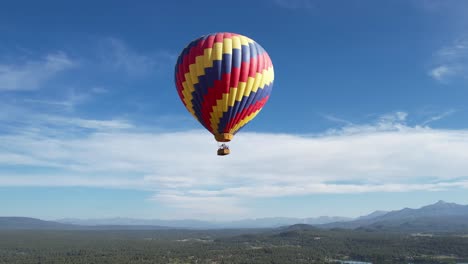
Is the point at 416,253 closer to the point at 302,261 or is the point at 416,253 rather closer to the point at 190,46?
the point at 302,261

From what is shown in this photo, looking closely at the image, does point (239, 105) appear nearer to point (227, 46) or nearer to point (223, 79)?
point (223, 79)

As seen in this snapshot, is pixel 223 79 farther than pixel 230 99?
No

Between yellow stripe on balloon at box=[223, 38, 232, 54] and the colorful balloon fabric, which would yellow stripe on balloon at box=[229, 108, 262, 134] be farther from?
yellow stripe on balloon at box=[223, 38, 232, 54]

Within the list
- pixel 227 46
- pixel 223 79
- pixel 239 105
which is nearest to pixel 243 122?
pixel 239 105

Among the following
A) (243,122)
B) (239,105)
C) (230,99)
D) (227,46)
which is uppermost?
(227,46)

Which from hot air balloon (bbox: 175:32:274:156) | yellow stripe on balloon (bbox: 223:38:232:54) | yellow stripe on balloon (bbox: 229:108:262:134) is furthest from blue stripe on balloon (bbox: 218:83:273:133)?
yellow stripe on balloon (bbox: 223:38:232:54)

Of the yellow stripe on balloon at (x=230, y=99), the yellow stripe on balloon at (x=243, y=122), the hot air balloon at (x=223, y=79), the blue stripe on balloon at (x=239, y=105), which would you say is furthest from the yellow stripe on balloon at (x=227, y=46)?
the yellow stripe on balloon at (x=243, y=122)

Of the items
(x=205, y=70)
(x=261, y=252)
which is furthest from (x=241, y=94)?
A: (x=261, y=252)

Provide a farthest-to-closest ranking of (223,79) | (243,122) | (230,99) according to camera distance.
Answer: (243,122) → (230,99) → (223,79)

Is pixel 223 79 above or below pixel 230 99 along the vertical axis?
above
